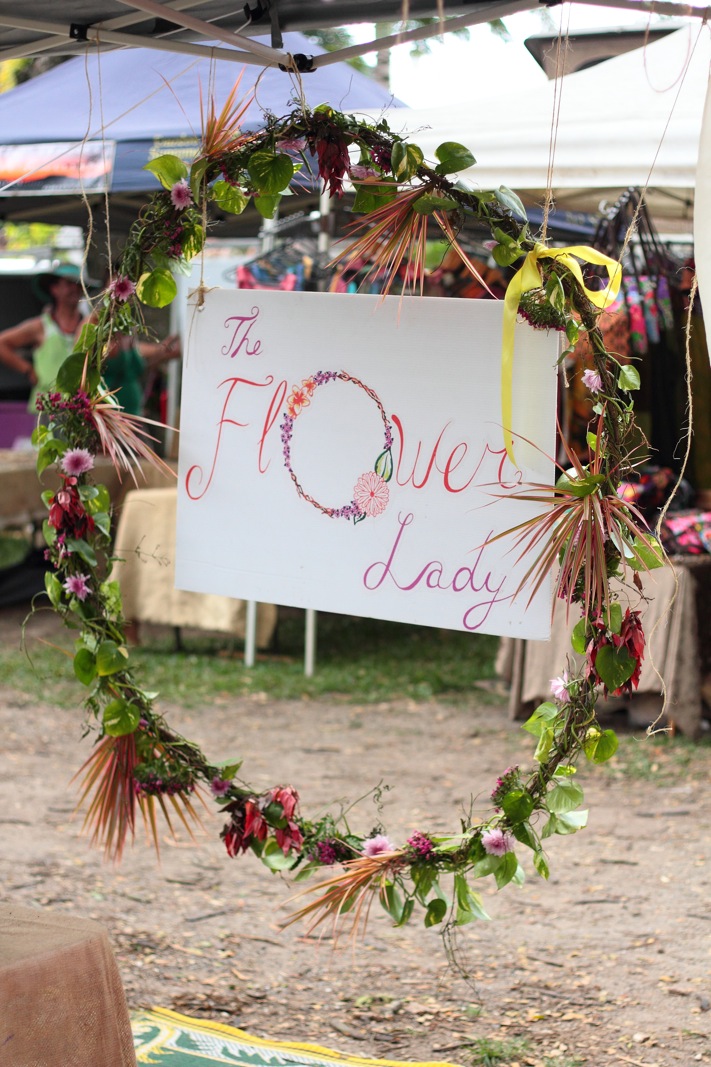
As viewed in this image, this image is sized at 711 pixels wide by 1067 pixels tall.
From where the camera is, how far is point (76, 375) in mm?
2344

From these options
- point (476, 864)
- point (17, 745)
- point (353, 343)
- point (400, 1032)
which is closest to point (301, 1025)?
point (400, 1032)

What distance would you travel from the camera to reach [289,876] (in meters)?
3.39

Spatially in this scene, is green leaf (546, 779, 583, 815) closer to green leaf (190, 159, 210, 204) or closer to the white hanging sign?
the white hanging sign

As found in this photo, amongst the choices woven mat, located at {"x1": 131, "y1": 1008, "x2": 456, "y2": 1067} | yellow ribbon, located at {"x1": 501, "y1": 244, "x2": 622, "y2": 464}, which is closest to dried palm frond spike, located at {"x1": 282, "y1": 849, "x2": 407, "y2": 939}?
woven mat, located at {"x1": 131, "y1": 1008, "x2": 456, "y2": 1067}

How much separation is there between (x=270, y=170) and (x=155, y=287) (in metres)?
0.33

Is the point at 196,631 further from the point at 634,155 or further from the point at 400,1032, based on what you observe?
the point at 400,1032

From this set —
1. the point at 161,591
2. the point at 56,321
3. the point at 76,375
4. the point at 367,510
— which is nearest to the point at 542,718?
the point at 367,510

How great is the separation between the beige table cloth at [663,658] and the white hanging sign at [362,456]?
2.22 metres

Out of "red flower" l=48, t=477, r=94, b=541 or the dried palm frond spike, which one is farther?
"red flower" l=48, t=477, r=94, b=541

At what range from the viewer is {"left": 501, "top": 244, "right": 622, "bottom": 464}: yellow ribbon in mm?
1886

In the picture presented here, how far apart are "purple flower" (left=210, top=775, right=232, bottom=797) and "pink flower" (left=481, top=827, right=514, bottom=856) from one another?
53 centimetres

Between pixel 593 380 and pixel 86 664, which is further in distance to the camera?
pixel 86 664

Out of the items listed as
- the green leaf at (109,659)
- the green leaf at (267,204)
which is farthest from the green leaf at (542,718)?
the green leaf at (267,204)

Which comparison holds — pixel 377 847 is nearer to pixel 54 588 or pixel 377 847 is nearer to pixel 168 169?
pixel 54 588
